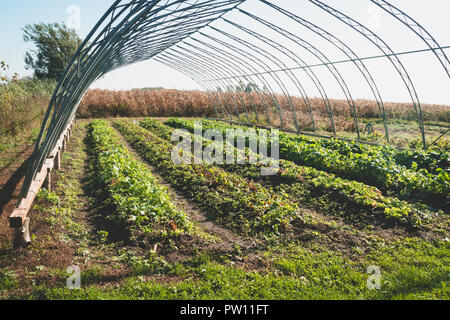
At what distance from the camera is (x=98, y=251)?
4266 millimetres

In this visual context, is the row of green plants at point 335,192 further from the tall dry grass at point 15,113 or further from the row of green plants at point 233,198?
the tall dry grass at point 15,113

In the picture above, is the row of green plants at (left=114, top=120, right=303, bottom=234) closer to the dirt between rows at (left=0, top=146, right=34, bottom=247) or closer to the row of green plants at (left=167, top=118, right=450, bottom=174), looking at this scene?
the dirt between rows at (left=0, top=146, right=34, bottom=247)

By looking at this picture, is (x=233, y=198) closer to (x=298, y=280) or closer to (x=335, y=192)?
(x=335, y=192)

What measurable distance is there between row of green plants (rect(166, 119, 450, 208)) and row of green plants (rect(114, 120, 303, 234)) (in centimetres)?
259

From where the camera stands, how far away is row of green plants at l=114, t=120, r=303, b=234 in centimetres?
525

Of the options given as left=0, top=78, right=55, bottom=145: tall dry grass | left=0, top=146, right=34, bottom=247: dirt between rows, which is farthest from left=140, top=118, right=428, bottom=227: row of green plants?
left=0, top=78, right=55, bottom=145: tall dry grass

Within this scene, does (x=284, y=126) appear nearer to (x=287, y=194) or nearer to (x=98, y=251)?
(x=287, y=194)

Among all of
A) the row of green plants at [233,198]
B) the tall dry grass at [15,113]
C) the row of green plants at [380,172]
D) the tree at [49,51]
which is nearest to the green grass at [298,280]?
the row of green plants at [233,198]

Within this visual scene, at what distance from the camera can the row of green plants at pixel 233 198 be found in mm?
5250

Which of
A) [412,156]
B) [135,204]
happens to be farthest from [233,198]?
[412,156]

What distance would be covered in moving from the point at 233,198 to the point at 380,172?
391cm

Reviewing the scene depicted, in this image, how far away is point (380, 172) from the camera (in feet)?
24.2

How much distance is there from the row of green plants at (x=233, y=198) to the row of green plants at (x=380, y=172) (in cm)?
259
